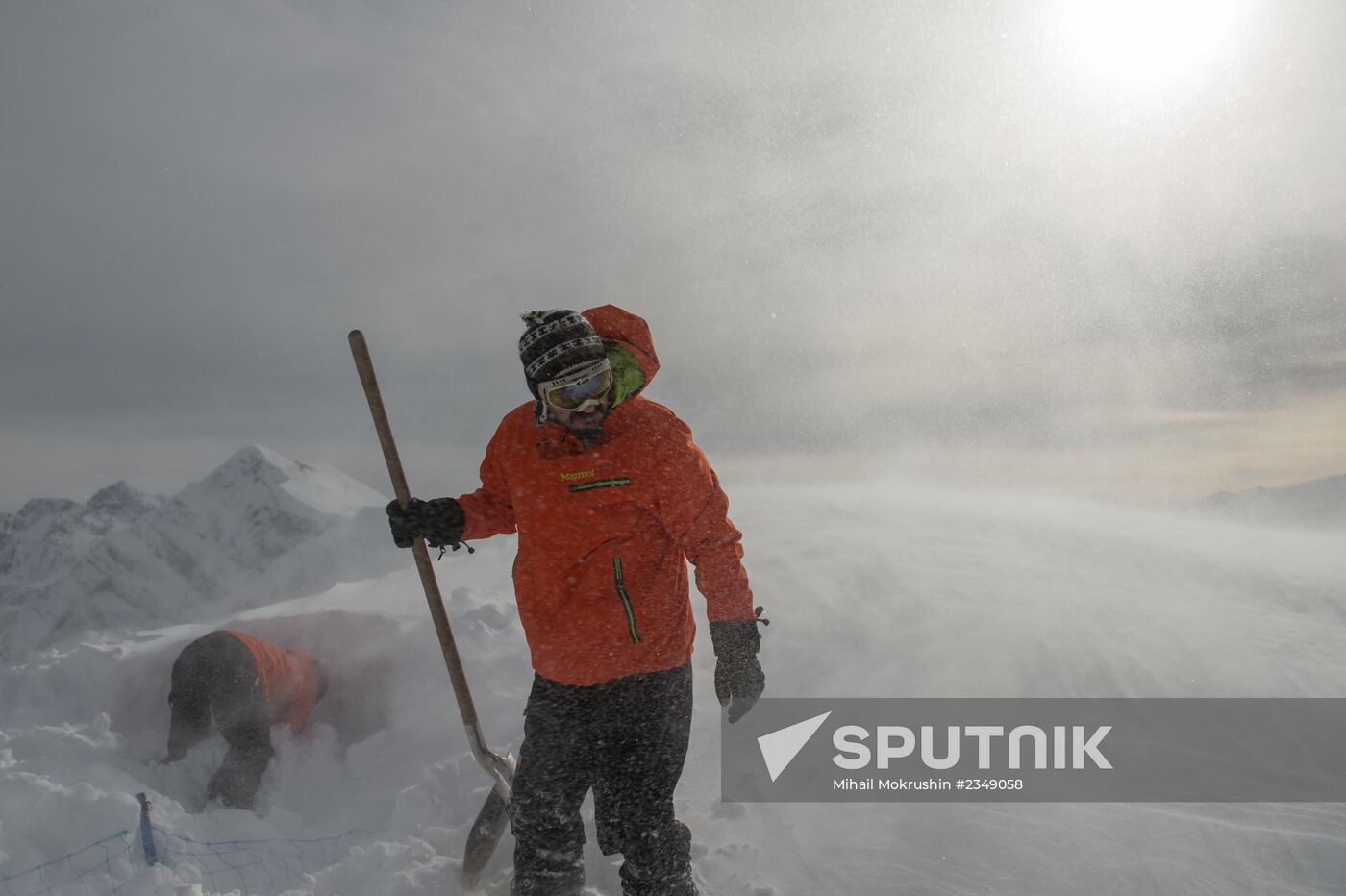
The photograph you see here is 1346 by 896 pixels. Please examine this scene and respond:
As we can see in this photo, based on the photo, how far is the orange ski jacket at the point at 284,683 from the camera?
4836 mm

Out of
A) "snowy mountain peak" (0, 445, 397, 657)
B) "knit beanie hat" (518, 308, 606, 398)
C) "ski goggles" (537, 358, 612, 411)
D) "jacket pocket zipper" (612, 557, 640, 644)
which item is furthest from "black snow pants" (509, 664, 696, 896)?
"snowy mountain peak" (0, 445, 397, 657)

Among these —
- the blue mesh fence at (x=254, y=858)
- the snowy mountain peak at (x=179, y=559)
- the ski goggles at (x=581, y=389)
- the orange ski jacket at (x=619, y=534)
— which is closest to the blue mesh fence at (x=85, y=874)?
the blue mesh fence at (x=254, y=858)

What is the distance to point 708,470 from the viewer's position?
235 centimetres

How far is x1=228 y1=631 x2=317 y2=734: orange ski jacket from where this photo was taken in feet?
15.9

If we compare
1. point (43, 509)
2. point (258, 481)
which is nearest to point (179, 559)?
point (258, 481)

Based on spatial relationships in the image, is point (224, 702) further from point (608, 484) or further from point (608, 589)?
point (608, 484)

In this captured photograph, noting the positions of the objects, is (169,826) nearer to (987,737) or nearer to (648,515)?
(648,515)

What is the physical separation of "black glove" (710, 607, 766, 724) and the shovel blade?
3.94ft

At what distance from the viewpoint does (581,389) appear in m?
2.19

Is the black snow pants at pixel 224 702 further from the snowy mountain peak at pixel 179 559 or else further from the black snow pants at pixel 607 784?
the snowy mountain peak at pixel 179 559

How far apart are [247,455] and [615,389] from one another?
18697cm

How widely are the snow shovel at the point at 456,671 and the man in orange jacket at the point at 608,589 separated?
21.3 inches

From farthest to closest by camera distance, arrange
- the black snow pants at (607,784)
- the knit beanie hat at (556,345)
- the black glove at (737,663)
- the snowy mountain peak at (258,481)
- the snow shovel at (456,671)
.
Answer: the snowy mountain peak at (258,481) → the snow shovel at (456,671) → the black glove at (737,663) → the black snow pants at (607,784) → the knit beanie hat at (556,345)

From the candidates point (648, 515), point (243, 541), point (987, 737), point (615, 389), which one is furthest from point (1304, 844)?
point (243, 541)
